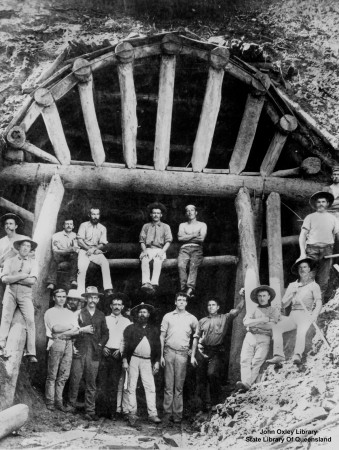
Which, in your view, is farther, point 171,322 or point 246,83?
point 246,83

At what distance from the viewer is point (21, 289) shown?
27.3ft

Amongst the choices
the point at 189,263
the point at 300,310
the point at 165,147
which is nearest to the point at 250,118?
the point at 165,147

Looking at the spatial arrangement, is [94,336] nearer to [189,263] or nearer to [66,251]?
[66,251]

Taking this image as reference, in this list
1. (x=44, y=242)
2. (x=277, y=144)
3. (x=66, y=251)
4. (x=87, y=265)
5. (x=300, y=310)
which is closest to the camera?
(x=300, y=310)

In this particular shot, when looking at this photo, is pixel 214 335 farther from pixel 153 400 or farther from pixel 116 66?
pixel 116 66

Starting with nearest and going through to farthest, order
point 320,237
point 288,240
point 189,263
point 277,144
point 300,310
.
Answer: point 300,310 → point 320,237 → point 189,263 → point 288,240 → point 277,144

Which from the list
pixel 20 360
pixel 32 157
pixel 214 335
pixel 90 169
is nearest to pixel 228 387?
pixel 214 335

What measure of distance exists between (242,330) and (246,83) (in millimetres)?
3603

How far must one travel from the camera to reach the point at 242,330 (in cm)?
908

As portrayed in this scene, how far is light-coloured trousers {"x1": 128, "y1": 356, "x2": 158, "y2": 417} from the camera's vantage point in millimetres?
8328

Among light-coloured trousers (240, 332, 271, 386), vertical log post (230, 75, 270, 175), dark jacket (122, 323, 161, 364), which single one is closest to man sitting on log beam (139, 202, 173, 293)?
dark jacket (122, 323, 161, 364)

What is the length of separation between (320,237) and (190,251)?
185cm

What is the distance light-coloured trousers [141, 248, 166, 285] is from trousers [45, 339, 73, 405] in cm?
159

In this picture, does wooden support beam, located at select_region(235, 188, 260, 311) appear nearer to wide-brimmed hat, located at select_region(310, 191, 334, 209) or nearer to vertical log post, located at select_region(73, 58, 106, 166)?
wide-brimmed hat, located at select_region(310, 191, 334, 209)
